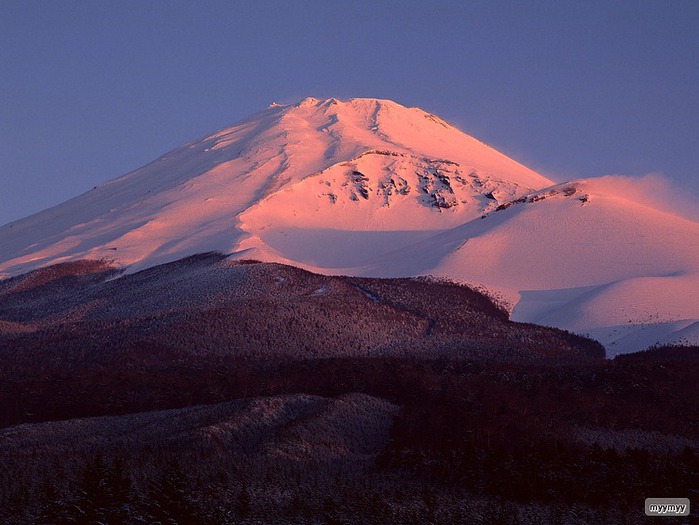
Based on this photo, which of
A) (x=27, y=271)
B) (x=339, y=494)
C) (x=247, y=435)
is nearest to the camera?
(x=339, y=494)

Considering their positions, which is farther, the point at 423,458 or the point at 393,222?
the point at 393,222

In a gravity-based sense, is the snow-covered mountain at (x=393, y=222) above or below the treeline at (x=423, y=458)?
above

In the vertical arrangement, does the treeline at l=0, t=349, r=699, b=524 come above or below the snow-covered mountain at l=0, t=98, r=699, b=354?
below

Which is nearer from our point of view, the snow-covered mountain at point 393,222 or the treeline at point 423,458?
the treeline at point 423,458

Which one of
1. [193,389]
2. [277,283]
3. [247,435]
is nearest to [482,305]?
[277,283]

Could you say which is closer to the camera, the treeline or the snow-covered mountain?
the treeline

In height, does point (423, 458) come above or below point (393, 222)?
below

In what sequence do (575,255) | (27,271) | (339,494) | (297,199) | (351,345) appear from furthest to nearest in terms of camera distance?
1. (297,199)
2. (27,271)
3. (575,255)
4. (351,345)
5. (339,494)

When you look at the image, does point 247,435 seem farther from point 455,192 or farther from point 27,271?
point 455,192
